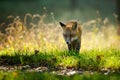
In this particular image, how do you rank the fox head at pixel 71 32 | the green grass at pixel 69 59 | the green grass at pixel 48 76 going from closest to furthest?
the green grass at pixel 48 76 → the green grass at pixel 69 59 → the fox head at pixel 71 32

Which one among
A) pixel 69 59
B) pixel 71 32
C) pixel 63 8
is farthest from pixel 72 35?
pixel 63 8

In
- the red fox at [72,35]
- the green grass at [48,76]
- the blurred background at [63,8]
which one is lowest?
the green grass at [48,76]

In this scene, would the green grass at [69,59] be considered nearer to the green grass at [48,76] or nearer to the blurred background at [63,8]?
the green grass at [48,76]

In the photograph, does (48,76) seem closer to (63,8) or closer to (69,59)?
(69,59)

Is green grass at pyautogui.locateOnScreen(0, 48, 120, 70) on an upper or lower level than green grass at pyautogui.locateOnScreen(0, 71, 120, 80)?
upper

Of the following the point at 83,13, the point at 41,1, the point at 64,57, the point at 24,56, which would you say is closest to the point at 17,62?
the point at 24,56

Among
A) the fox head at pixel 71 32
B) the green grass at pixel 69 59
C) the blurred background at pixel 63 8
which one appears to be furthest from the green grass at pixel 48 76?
the blurred background at pixel 63 8

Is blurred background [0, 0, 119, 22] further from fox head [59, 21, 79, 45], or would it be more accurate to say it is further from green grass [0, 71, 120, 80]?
green grass [0, 71, 120, 80]

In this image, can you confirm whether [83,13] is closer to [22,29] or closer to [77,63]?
[22,29]

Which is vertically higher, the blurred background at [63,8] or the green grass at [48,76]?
the blurred background at [63,8]

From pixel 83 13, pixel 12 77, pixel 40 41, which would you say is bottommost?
pixel 12 77

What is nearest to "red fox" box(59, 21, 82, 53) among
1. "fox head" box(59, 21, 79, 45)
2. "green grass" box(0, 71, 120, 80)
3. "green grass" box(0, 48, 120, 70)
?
"fox head" box(59, 21, 79, 45)

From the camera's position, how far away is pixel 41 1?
1427 inches

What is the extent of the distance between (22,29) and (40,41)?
3.39ft
